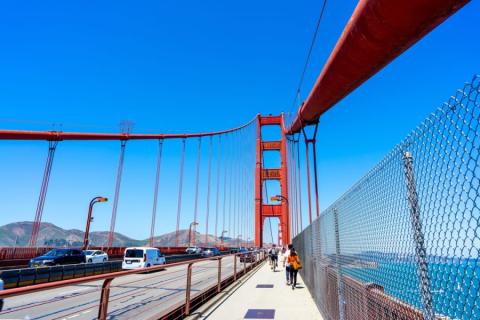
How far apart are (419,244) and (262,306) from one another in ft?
18.2

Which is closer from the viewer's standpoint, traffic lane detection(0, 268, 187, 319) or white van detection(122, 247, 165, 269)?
traffic lane detection(0, 268, 187, 319)

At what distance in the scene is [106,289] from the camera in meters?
3.55

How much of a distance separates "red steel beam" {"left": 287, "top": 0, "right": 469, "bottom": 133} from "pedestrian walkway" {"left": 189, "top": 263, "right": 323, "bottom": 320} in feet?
14.1

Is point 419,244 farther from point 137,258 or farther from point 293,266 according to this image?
point 137,258

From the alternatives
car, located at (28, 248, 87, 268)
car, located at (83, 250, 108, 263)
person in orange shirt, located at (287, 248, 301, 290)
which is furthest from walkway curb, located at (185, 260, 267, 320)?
car, located at (83, 250, 108, 263)

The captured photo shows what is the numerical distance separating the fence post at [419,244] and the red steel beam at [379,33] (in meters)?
2.00

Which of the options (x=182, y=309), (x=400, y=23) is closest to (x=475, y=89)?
(x=400, y=23)

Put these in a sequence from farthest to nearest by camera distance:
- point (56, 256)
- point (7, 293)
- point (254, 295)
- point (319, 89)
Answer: point (56, 256) → point (254, 295) → point (319, 89) → point (7, 293)

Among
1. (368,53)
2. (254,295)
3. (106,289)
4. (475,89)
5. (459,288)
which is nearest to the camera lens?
(475,89)

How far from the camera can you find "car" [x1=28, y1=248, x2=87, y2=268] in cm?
1459

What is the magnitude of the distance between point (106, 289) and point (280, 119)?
38.6 metres

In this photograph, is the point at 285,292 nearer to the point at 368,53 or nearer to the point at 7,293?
the point at 368,53

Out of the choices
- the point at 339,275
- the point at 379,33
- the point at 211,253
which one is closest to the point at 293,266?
the point at 339,275

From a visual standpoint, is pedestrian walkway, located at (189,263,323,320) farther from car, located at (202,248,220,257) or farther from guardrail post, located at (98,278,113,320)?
car, located at (202,248,220,257)
